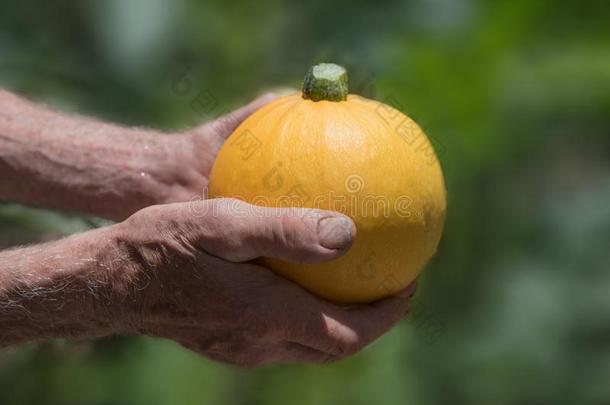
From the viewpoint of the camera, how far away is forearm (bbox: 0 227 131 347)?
9.48 ft

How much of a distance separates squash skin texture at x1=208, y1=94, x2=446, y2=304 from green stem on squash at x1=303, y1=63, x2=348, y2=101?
3 cm

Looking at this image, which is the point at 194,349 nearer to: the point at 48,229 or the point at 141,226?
the point at 141,226

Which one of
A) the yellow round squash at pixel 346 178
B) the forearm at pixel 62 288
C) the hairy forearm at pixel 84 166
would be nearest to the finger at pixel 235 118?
the hairy forearm at pixel 84 166

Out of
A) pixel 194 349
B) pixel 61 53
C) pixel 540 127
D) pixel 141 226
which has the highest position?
pixel 61 53

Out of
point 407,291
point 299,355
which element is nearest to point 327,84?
point 407,291

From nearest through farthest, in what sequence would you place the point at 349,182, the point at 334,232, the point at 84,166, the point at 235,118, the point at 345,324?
the point at 334,232
the point at 349,182
the point at 345,324
the point at 235,118
the point at 84,166

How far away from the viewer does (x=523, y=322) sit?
17.0 ft

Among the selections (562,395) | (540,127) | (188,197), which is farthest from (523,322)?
(188,197)

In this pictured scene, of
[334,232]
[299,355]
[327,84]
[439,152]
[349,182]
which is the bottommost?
[299,355]

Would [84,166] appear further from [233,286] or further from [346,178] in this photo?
[346,178]

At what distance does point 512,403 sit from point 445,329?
17.6 inches

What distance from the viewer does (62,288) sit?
2.93 meters

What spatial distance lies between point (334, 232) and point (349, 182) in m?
0.16

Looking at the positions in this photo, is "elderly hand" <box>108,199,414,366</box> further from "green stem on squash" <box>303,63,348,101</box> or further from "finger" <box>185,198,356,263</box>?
"green stem on squash" <box>303,63,348,101</box>
